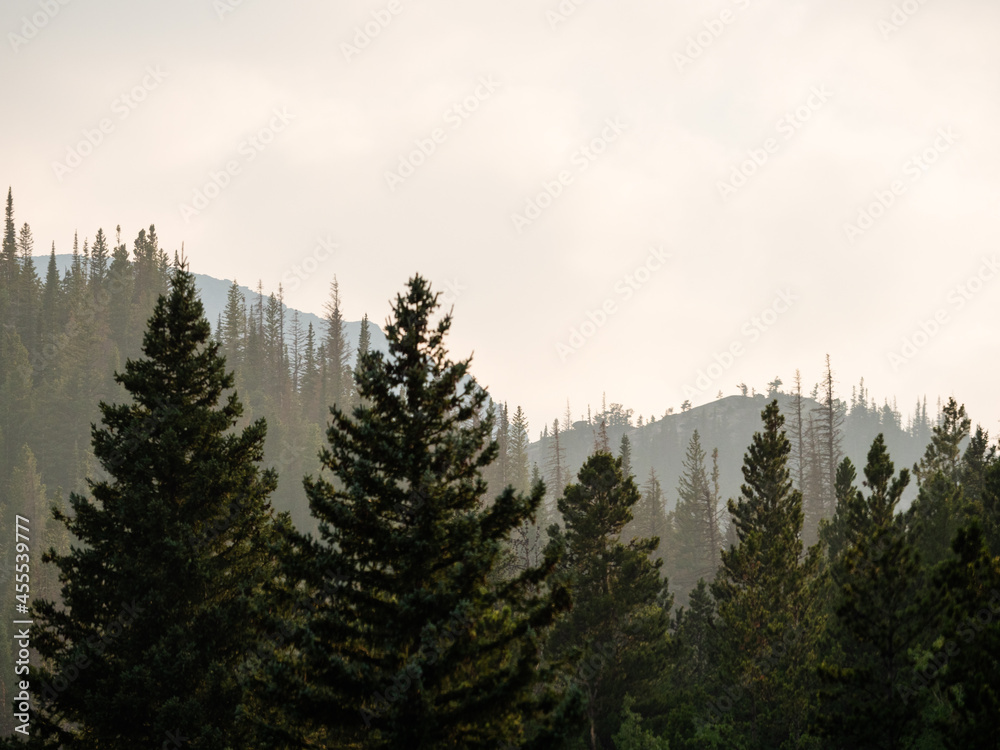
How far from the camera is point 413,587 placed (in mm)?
12000

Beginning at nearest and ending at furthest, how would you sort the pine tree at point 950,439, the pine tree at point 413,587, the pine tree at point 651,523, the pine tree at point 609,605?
the pine tree at point 413,587 < the pine tree at point 609,605 < the pine tree at point 950,439 < the pine tree at point 651,523

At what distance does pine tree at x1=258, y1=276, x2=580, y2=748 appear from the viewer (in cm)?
1126

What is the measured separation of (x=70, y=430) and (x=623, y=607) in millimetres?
79138

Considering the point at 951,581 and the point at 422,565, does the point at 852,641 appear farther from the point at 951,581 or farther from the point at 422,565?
the point at 422,565

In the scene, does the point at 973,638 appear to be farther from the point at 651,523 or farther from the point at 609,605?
the point at 651,523

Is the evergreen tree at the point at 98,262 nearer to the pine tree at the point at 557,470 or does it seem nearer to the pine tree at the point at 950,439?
the pine tree at the point at 557,470

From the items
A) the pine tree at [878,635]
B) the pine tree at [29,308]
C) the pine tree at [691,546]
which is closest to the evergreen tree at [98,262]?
the pine tree at [29,308]

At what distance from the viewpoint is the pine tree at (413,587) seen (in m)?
11.3

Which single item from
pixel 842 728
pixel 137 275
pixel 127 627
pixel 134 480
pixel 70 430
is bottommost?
pixel 842 728

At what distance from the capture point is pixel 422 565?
1198 centimetres

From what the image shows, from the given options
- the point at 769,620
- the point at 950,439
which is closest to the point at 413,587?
the point at 769,620

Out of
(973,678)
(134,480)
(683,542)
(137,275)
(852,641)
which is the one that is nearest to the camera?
(973,678)

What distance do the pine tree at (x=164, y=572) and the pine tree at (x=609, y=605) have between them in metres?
14.5

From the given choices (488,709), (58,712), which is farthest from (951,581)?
(58,712)
